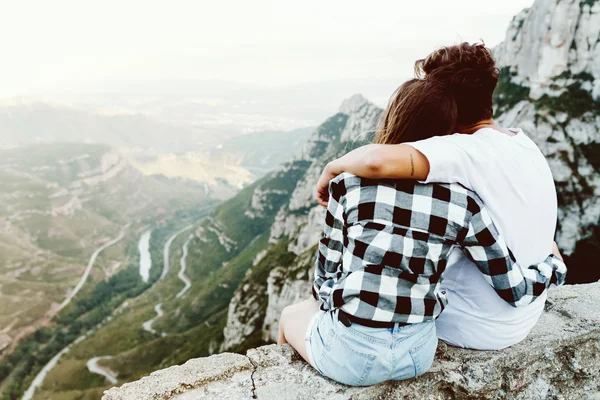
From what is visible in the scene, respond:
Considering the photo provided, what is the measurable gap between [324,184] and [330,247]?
0.86 meters

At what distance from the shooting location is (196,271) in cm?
18725

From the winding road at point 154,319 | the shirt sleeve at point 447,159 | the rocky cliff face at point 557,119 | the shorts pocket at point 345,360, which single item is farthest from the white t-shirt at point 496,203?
the winding road at point 154,319

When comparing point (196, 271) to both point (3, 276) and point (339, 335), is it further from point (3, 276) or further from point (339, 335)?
point (339, 335)

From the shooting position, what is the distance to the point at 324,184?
178 inches

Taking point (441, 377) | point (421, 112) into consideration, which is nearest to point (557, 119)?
point (441, 377)

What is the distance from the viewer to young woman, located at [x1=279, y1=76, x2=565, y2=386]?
318 cm

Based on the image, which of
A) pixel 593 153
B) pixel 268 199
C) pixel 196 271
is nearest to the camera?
pixel 593 153

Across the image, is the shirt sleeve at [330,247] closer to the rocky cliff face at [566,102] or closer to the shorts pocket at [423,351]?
the shorts pocket at [423,351]

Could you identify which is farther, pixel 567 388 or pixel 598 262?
pixel 598 262

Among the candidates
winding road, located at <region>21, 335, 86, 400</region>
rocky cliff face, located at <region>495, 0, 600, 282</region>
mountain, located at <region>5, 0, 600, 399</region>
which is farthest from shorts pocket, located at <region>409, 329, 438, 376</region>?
winding road, located at <region>21, 335, 86, 400</region>

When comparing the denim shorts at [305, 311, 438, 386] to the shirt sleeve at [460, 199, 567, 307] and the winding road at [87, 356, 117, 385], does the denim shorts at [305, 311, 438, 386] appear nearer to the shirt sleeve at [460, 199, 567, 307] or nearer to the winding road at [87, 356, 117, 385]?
the shirt sleeve at [460, 199, 567, 307]

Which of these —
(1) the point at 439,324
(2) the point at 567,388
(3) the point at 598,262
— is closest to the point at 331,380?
(1) the point at 439,324

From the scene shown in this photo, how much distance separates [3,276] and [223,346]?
16235 cm

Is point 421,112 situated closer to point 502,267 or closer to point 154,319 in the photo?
point 502,267
